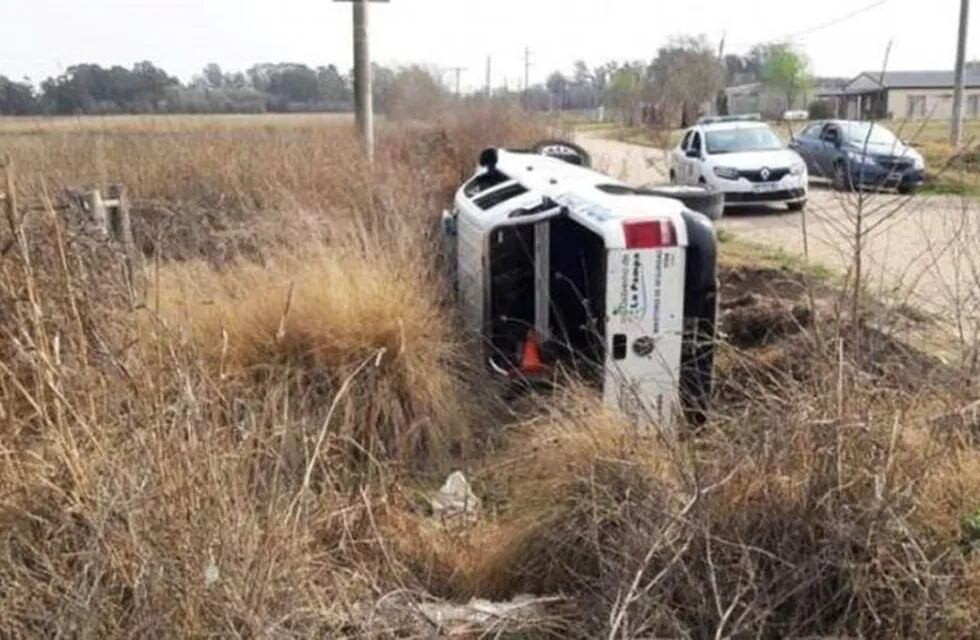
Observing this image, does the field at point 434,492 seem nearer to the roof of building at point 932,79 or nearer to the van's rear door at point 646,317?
the van's rear door at point 646,317

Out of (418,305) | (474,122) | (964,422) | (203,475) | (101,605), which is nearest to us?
(101,605)

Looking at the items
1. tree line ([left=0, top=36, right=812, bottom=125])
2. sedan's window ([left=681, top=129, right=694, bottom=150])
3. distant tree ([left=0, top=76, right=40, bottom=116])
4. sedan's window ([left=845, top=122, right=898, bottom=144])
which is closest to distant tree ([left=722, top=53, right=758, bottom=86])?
tree line ([left=0, top=36, right=812, bottom=125])

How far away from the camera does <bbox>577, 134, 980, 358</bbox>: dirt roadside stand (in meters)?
4.12

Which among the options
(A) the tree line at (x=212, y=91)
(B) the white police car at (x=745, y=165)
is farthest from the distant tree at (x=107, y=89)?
(B) the white police car at (x=745, y=165)

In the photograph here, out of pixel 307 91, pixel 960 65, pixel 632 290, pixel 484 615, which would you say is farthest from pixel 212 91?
pixel 960 65

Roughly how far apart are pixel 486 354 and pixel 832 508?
9.59 ft

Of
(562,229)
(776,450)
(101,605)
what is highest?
(562,229)

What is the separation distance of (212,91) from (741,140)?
410 inches

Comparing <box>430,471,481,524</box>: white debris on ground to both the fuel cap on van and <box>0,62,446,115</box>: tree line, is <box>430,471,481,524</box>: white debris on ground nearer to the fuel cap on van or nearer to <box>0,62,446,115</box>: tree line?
the fuel cap on van

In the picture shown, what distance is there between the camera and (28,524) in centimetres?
268

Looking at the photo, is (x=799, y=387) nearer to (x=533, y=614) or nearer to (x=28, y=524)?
(x=533, y=614)

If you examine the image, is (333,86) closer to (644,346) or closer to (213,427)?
(644,346)

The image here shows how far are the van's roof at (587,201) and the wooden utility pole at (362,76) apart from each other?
5.06 metres

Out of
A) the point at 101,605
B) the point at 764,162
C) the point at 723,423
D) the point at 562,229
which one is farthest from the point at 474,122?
the point at 101,605
